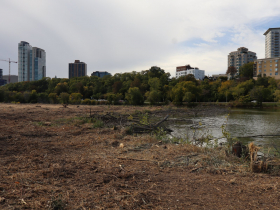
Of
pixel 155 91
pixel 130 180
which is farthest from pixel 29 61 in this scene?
pixel 130 180

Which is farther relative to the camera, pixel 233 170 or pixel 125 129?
pixel 125 129

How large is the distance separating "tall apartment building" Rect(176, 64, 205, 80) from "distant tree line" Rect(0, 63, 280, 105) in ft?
127

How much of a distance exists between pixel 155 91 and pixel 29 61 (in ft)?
450

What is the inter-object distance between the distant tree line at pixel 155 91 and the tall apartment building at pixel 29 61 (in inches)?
2614

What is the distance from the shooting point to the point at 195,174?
18.3 feet

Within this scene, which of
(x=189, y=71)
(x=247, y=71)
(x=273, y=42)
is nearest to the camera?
(x=247, y=71)

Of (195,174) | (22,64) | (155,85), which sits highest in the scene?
(22,64)

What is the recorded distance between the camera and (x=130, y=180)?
510cm

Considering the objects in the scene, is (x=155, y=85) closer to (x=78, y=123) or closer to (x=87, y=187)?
(x=78, y=123)

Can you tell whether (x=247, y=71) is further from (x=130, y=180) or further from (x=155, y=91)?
(x=130, y=180)

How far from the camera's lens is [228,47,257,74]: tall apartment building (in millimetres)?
135262

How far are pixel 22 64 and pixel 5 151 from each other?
611 ft

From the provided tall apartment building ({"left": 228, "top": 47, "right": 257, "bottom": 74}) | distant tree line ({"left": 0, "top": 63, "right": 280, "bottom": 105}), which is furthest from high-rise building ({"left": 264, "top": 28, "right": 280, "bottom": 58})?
distant tree line ({"left": 0, "top": 63, "right": 280, "bottom": 105})

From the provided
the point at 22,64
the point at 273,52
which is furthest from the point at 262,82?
the point at 22,64
